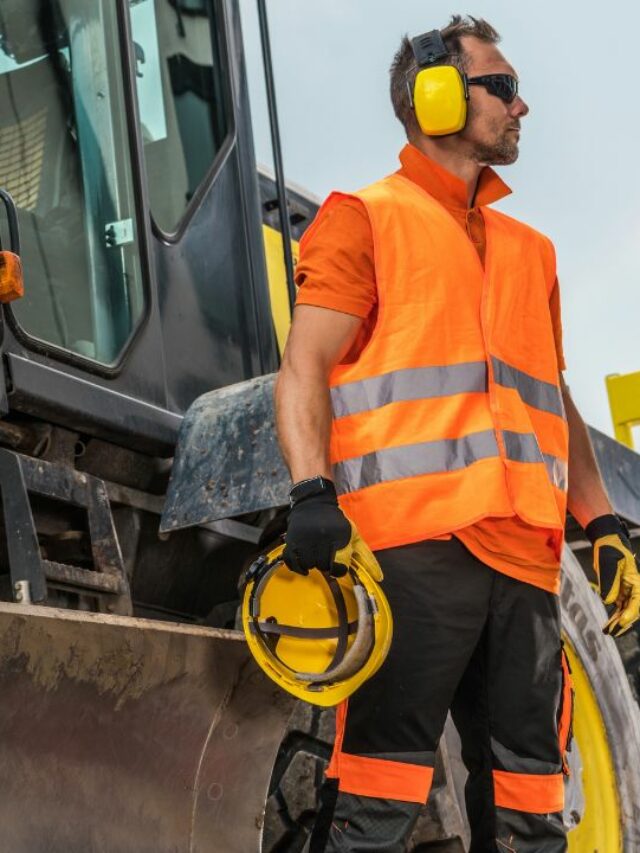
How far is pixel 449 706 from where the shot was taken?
242cm

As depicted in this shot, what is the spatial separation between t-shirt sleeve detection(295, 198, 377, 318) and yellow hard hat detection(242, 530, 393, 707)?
1.40 feet

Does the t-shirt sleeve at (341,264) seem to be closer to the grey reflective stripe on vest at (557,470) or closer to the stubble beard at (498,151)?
the stubble beard at (498,151)

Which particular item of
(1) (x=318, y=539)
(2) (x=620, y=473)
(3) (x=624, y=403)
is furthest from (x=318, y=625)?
(3) (x=624, y=403)

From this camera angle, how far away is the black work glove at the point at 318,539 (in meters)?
2.15

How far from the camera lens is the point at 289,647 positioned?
2373 millimetres

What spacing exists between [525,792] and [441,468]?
0.53 meters

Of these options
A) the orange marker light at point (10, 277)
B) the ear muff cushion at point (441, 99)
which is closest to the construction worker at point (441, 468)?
the ear muff cushion at point (441, 99)

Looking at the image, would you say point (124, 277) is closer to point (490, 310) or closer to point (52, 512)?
point (52, 512)

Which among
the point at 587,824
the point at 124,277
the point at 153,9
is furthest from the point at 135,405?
the point at 587,824

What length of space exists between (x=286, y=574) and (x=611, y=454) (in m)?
2.09

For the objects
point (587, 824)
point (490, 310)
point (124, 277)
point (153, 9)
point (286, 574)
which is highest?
point (153, 9)

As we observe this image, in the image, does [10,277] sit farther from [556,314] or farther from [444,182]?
[556,314]

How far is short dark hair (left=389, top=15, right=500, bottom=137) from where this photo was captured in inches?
106

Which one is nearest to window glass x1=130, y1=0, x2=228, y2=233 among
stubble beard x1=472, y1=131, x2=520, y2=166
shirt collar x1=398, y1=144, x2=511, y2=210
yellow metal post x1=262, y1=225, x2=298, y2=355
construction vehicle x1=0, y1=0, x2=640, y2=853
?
construction vehicle x1=0, y1=0, x2=640, y2=853
